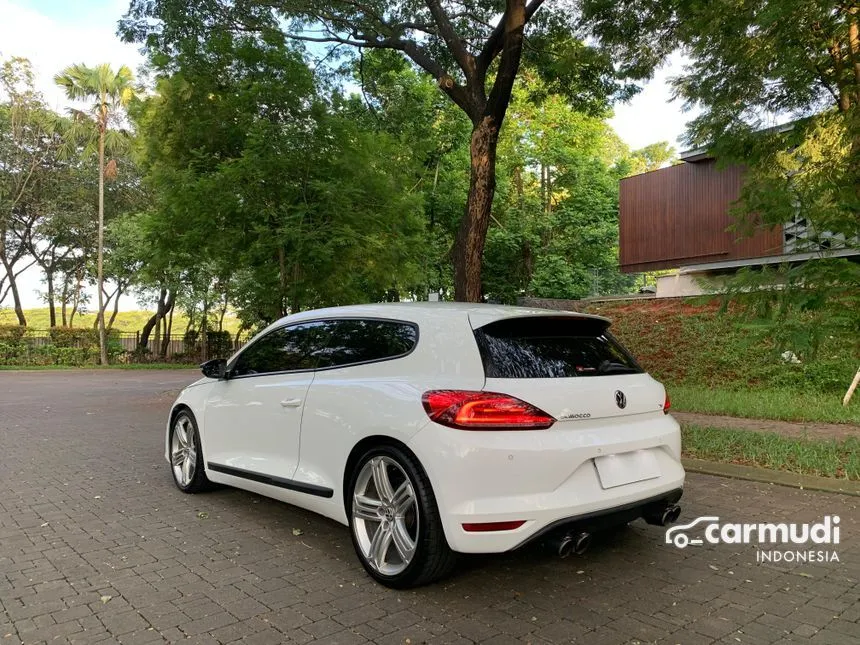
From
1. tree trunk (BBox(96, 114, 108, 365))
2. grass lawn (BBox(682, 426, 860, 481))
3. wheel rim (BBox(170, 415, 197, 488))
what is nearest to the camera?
wheel rim (BBox(170, 415, 197, 488))

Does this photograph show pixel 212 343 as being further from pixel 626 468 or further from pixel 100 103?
pixel 626 468

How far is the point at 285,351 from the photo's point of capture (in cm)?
486

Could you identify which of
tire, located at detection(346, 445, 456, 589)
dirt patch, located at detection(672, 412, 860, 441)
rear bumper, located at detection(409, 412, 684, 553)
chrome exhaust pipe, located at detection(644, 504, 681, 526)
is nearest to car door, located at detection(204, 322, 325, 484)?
tire, located at detection(346, 445, 456, 589)

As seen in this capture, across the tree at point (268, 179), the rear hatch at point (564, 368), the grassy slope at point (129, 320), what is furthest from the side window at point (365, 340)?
the grassy slope at point (129, 320)

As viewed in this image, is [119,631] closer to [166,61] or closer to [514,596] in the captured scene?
[514,596]

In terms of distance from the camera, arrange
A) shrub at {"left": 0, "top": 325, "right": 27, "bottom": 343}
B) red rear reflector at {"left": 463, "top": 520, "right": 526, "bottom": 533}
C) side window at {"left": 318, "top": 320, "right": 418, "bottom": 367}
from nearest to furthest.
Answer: red rear reflector at {"left": 463, "top": 520, "right": 526, "bottom": 533}
side window at {"left": 318, "top": 320, "right": 418, "bottom": 367}
shrub at {"left": 0, "top": 325, "right": 27, "bottom": 343}

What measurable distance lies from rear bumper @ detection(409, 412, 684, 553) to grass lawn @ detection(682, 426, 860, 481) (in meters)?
3.60

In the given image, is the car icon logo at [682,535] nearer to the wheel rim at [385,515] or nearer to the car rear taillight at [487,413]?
the car rear taillight at [487,413]

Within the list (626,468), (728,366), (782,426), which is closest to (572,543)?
(626,468)

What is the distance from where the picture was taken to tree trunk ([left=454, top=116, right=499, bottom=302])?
9.91m

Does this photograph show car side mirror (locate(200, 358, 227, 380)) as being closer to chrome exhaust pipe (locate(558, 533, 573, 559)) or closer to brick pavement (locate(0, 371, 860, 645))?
brick pavement (locate(0, 371, 860, 645))

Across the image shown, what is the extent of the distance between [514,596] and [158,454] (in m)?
5.50

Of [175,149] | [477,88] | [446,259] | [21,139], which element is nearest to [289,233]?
[175,149]

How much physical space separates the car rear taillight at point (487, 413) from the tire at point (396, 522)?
1.14ft
